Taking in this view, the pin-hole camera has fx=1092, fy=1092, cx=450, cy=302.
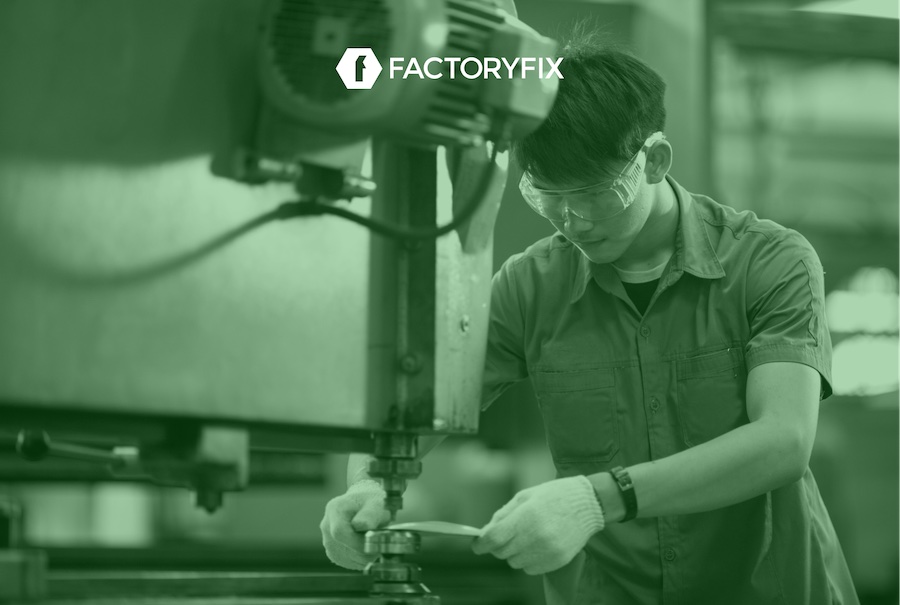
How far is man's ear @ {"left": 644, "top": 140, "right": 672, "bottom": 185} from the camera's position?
4.61 feet

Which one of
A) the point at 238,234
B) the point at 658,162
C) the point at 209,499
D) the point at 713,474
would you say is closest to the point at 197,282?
the point at 238,234

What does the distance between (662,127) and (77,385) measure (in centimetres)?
92

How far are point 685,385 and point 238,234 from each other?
2.50 ft

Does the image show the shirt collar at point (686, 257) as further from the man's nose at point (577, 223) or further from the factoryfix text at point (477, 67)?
the factoryfix text at point (477, 67)

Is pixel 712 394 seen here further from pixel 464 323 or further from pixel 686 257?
pixel 464 323

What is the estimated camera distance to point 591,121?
1322mm

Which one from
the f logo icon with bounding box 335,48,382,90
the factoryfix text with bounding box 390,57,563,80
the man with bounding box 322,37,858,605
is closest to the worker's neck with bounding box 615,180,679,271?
the man with bounding box 322,37,858,605

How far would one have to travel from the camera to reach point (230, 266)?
2.81 ft

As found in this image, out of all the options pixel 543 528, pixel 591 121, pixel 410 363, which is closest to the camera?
pixel 410 363

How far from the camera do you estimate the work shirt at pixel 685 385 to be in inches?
54.7

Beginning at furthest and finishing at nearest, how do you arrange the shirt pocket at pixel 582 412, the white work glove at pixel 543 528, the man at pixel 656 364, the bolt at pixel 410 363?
the shirt pocket at pixel 582 412 → the man at pixel 656 364 → the white work glove at pixel 543 528 → the bolt at pixel 410 363

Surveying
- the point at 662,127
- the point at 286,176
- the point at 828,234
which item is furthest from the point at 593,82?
the point at 828,234

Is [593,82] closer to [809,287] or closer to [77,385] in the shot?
[809,287]

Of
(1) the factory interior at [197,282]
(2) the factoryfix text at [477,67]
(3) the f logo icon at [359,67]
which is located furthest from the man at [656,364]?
(3) the f logo icon at [359,67]
